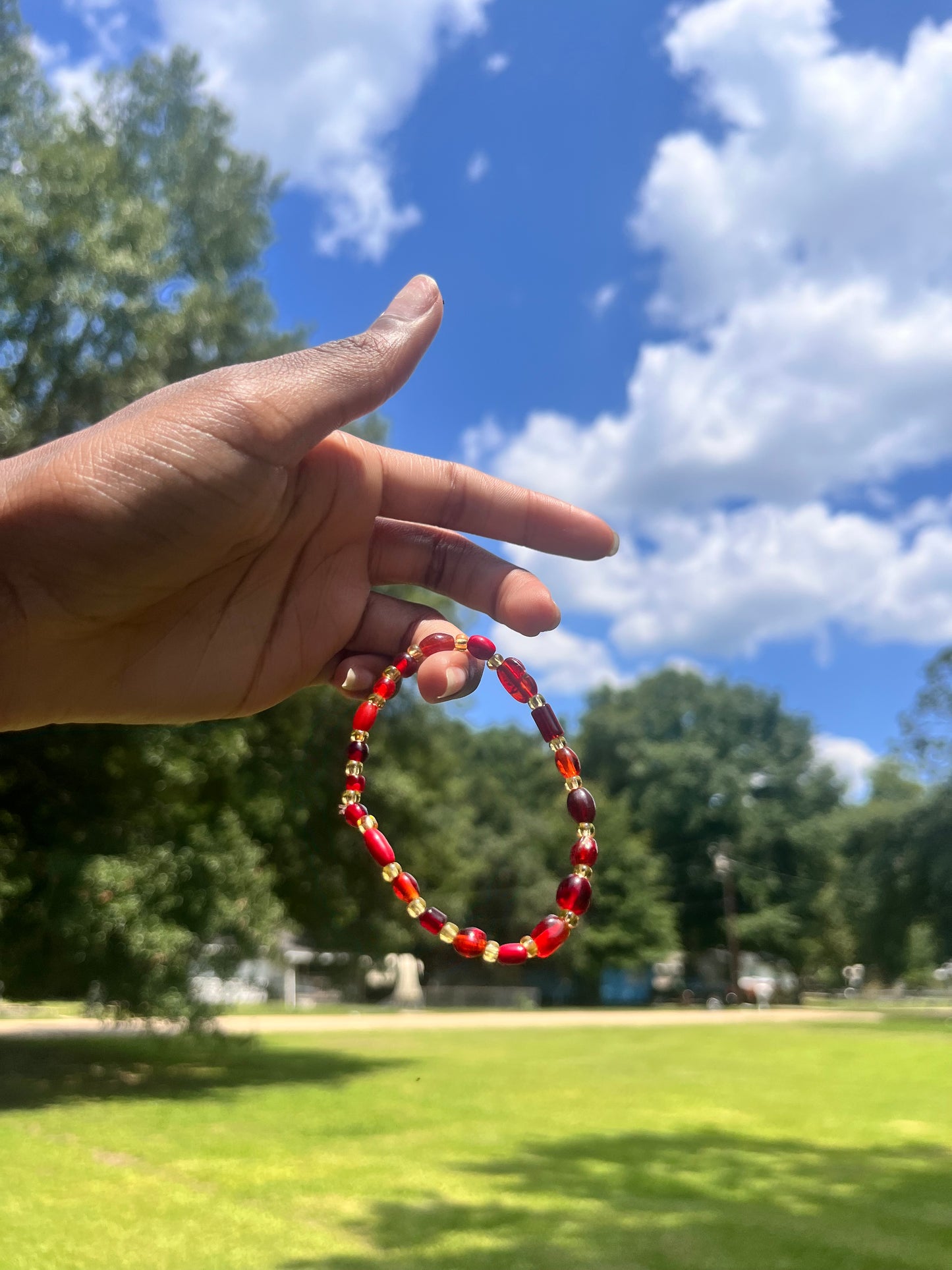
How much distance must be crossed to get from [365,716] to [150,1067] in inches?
619

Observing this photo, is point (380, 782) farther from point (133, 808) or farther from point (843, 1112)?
point (843, 1112)

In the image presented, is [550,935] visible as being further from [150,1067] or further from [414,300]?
[150,1067]

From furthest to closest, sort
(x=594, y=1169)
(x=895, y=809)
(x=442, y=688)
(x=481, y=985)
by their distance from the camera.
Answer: (x=481, y=985) → (x=895, y=809) → (x=594, y=1169) → (x=442, y=688)

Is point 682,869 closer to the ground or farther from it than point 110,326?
closer to the ground

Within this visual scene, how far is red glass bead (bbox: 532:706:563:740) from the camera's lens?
7.65 ft

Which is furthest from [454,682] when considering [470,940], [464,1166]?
[464,1166]

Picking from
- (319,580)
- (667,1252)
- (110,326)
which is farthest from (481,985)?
(319,580)

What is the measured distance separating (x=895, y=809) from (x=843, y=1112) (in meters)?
23.0

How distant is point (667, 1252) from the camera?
623 centimetres

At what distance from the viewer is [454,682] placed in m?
2.20

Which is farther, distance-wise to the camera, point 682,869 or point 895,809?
point 682,869

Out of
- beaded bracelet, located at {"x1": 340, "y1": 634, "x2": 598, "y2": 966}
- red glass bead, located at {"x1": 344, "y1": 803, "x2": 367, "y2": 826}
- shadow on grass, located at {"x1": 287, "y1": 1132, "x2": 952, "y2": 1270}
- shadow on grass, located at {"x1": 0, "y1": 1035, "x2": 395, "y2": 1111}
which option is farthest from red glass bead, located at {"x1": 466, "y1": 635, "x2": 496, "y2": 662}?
shadow on grass, located at {"x1": 0, "y1": 1035, "x2": 395, "y2": 1111}

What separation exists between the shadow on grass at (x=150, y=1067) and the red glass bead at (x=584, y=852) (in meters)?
11.7

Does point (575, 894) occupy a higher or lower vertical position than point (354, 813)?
lower
